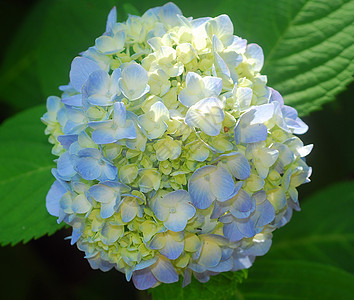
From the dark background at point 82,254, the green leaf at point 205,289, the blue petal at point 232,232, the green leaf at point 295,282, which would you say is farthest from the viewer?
the dark background at point 82,254

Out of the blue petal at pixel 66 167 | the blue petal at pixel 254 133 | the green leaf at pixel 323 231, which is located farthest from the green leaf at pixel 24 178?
the green leaf at pixel 323 231

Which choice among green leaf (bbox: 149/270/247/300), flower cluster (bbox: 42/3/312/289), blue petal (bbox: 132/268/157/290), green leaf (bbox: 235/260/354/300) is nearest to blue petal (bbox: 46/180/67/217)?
flower cluster (bbox: 42/3/312/289)

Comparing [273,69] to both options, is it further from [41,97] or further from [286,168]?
[41,97]

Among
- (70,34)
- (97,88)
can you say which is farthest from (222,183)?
(70,34)

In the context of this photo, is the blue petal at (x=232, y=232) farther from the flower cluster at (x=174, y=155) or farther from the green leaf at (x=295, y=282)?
the green leaf at (x=295, y=282)

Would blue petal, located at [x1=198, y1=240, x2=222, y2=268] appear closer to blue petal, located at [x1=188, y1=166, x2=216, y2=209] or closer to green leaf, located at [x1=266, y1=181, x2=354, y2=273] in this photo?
blue petal, located at [x1=188, y1=166, x2=216, y2=209]

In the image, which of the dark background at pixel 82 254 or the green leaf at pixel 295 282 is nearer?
the green leaf at pixel 295 282

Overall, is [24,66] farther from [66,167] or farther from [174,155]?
[174,155]
